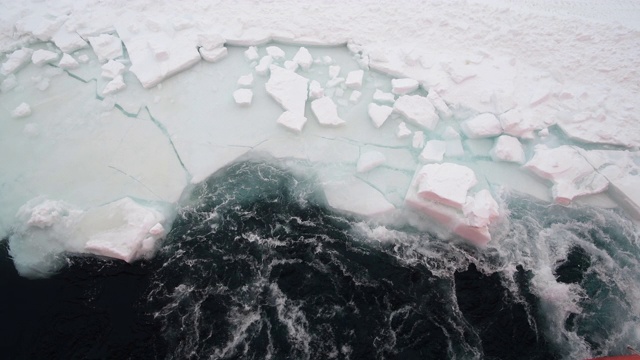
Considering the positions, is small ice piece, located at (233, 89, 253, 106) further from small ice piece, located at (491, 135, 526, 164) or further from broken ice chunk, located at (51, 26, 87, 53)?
small ice piece, located at (491, 135, 526, 164)

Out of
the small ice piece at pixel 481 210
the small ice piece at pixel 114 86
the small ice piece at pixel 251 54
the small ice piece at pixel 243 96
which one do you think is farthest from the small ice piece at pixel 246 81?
the small ice piece at pixel 481 210

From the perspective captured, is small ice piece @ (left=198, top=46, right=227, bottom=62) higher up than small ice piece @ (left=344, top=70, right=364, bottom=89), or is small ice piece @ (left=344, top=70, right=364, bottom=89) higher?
small ice piece @ (left=344, top=70, right=364, bottom=89)

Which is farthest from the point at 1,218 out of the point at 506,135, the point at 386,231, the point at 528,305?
the point at 506,135

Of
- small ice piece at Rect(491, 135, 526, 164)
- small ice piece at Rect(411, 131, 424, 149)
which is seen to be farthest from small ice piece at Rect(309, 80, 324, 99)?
small ice piece at Rect(491, 135, 526, 164)

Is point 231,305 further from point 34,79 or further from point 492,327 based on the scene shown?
point 34,79

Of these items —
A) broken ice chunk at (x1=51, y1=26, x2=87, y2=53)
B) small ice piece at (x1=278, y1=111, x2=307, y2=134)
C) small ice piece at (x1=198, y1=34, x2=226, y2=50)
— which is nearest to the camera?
small ice piece at (x1=278, y1=111, x2=307, y2=134)

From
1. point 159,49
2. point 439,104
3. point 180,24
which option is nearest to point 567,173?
point 439,104
